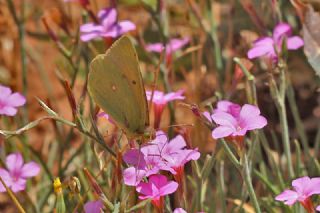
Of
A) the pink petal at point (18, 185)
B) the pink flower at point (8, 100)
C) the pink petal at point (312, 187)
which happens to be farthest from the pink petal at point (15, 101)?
the pink petal at point (312, 187)

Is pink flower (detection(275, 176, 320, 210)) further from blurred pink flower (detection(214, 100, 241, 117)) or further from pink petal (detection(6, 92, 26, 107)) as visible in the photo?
pink petal (detection(6, 92, 26, 107))

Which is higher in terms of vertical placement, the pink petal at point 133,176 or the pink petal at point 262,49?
the pink petal at point 262,49

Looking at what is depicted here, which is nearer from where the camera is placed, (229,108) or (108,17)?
(229,108)

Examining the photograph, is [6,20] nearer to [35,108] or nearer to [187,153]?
[35,108]

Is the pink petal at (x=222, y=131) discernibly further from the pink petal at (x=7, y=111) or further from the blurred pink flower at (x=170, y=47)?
the blurred pink flower at (x=170, y=47)

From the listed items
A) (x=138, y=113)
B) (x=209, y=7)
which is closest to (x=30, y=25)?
(x=209, y=7)

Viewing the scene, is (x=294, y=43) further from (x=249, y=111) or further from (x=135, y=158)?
(x=135, y=158)

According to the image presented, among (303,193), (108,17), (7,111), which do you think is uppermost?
(108,17)

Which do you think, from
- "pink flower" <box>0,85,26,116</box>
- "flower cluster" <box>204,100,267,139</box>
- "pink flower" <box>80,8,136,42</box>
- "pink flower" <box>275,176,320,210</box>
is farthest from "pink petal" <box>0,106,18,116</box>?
"pink flower" <box>275,176,320,210</box>

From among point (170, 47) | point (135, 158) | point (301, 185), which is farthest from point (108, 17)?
point (301, 185)
